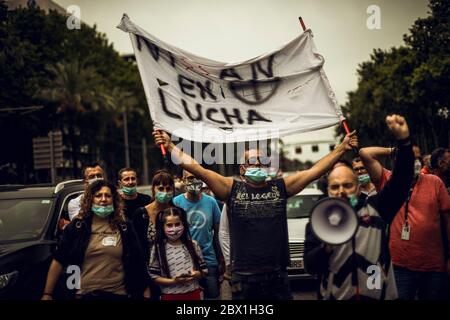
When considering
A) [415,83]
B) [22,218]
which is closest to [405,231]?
[22,218]

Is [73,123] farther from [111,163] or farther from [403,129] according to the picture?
[403,129]

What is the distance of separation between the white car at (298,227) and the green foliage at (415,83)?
15077mm

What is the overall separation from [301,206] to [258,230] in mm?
7820

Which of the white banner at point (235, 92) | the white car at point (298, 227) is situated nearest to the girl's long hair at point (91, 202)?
the white banner at point (235, 92)

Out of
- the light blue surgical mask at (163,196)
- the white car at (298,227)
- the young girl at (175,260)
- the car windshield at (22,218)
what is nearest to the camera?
the young girl at (175,260)

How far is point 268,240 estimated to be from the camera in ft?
16.0

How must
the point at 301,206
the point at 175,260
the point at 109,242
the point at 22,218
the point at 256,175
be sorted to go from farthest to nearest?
the point at 301,206 → the point at 22,218 → the point at 175,260 → the point at 109,242 → the point at 256,175

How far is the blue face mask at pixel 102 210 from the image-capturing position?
5.49 metres

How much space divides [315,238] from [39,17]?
30.3 m

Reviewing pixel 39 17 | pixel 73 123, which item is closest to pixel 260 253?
pixel 39 17

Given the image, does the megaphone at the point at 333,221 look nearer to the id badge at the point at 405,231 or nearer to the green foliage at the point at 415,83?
the id badge at the point at 405,231

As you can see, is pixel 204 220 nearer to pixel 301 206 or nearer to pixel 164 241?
pixel 164 241

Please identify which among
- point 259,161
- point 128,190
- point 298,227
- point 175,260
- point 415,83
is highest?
point 415,83

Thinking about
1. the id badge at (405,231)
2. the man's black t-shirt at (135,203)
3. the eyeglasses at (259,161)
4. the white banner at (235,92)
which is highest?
the white banner at (235,92)
